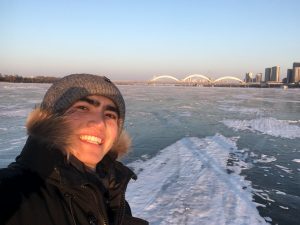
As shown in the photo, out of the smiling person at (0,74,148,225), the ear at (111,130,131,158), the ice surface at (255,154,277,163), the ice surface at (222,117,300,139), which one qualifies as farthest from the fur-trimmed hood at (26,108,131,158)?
the ice surface at (222,117,300,139)

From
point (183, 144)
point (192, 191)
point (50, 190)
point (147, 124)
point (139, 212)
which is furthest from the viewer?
point (147, 124)

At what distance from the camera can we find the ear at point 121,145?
207cm

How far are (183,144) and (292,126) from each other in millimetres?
6781

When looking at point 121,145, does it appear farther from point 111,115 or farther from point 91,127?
point 91,127

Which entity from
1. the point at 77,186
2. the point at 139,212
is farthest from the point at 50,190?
the point at 139,212

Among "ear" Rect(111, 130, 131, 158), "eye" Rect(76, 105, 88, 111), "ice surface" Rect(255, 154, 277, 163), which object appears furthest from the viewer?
"ice surface" Rect(255, 154, 277, 163)

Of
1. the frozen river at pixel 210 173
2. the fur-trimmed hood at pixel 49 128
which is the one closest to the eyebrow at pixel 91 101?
the fur-trimmed hood at pixel 49 128

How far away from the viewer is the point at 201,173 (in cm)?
646

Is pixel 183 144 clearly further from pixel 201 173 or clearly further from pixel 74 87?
pixel 74 87

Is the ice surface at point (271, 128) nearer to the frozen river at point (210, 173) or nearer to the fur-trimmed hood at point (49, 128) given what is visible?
the frozen river at point (210, 173)

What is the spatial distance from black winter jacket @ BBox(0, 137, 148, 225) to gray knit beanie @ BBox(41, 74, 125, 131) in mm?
324

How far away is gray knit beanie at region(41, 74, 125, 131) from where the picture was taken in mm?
1707

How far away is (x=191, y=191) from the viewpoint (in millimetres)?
5379

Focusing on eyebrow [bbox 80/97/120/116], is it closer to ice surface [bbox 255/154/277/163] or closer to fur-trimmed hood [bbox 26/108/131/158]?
fur-trimmed hood [bbox 26/108/131/158]
